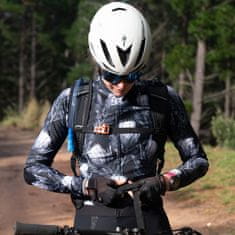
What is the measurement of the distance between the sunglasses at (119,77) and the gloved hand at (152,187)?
424 mm

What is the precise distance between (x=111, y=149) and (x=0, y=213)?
6.51 m

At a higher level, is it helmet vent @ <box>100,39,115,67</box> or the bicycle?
helmet vent @ <box>100,39,115,67</box>

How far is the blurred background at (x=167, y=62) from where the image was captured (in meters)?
13.5

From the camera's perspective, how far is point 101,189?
2807 mm

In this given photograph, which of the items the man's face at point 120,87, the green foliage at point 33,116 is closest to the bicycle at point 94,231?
the man's face at point 120,87

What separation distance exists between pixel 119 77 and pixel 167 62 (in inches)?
769

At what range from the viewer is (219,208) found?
29.9ft

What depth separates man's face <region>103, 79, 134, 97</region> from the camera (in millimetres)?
2988

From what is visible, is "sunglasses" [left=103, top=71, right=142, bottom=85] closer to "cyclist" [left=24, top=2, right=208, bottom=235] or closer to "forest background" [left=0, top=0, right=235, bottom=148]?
"cyclist" [left=24, top=2, right=208, bottom=235]

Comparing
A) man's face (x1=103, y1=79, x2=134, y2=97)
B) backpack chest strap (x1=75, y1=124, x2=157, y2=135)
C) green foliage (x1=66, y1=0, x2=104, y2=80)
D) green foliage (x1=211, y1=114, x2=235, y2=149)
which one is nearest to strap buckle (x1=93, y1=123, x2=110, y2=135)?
backpack chest strap (x1=75, y1=124, x2=157, y2=135)

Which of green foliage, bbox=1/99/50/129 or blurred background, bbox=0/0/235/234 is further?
green foliage, bbox=1/99/50/129

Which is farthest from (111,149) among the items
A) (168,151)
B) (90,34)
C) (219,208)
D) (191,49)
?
(191,49)

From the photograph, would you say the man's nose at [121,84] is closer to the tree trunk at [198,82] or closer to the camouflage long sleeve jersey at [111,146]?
the camouflage long sleeve jersey at [111,146]

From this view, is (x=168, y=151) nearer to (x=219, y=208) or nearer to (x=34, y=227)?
(x=219, y=208)
